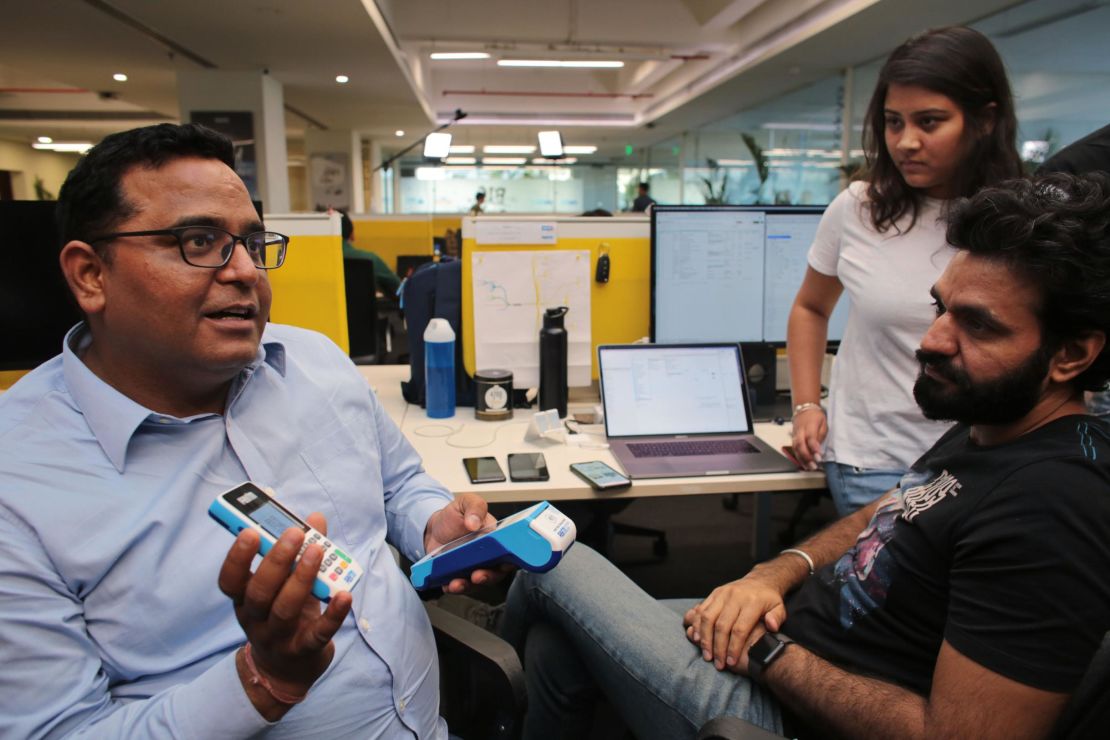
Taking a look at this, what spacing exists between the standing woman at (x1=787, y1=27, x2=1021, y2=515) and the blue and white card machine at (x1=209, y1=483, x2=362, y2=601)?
3.84 feet

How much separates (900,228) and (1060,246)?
2.07 ft

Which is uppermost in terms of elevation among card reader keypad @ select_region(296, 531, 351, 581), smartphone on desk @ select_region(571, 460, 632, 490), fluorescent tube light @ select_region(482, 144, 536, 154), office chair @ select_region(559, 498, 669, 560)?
fluorescent tube light @ select_region(482, 144, 536, 154)

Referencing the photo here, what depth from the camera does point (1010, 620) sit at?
31.6 inches

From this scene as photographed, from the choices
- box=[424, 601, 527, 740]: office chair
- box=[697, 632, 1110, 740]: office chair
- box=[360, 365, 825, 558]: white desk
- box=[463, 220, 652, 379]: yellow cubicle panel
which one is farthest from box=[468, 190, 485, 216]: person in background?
box=[697, 632, 1110, 740]: office chair

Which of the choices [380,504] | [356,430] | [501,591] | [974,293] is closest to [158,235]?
[356,430]

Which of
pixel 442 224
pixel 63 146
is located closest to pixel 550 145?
pixel 442 224

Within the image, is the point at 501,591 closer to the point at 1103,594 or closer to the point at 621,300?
the point at 621,300

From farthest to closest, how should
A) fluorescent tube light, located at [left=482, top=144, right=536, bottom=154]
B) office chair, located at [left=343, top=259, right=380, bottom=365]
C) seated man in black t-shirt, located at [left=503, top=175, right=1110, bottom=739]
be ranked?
fluorescent tube light, located at [left=482, top=144, right=536, bottom=154]
office chair, located at [left=343, top=259, right=380, bottom=365]
seated man in black t-shirt, located at [left=503, top=175, right=1110, bottom=739]

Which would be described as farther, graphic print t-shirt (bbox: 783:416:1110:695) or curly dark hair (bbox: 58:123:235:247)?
curly dark hair (bbox: 58:123:235:247)

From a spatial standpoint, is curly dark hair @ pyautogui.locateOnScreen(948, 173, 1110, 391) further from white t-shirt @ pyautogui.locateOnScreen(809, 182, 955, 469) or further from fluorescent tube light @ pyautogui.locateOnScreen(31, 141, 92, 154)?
fluorescent tube light @ pyautogui.locateOnScreen(31, 141, 92, 154)

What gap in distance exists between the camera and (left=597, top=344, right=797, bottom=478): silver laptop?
1.84m

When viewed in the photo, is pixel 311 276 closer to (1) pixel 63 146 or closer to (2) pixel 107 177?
(2) pixel 107 177

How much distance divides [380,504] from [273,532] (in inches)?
18.8

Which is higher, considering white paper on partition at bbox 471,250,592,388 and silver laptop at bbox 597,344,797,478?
white paper on partition at bbox 471,250,592,388
